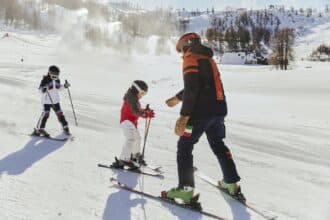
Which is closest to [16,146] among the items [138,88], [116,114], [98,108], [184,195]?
[138,88]

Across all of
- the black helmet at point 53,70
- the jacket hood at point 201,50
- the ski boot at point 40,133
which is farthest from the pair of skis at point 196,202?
the black helmet at point 53,70

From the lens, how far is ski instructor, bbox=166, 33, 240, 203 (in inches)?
190

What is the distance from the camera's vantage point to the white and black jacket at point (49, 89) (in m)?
9.74

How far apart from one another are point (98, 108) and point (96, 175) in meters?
8.57

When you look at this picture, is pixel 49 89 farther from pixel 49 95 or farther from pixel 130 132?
pixel 130 132

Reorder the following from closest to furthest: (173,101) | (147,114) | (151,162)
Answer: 1. (173,101)
2. (147,114)
3. (151,162)

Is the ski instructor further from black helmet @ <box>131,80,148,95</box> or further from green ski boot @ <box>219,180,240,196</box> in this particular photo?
black helmet @ <box>131,80,148,95</box>

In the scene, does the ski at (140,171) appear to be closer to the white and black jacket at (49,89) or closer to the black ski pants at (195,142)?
the black ski pants at (195,142)

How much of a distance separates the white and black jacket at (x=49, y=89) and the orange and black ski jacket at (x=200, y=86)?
17.9 ft

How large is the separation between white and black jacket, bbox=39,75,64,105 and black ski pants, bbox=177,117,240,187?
17.5 feet

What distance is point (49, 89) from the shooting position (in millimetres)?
9734

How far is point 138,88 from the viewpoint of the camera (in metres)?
6.74

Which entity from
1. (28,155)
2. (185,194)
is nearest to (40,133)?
(28,155)

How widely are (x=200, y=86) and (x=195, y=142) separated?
683 mm
